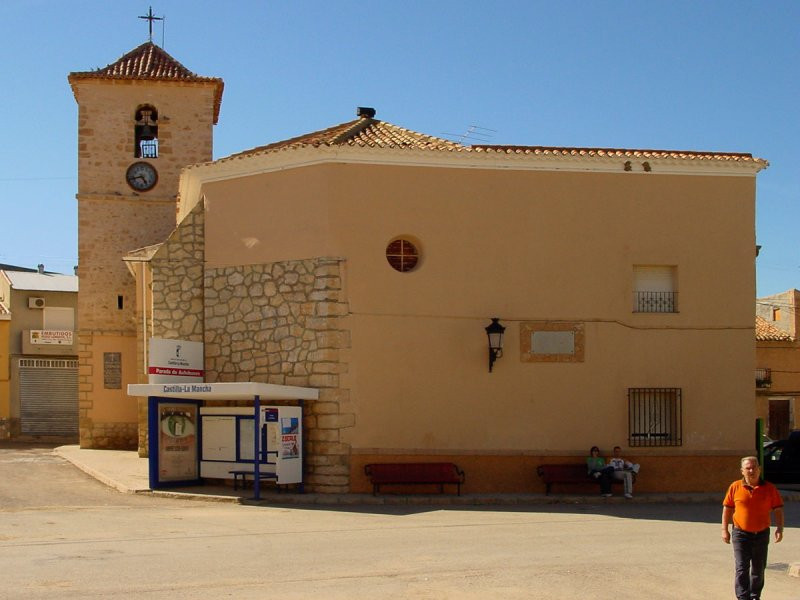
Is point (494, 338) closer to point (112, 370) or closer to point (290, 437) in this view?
point (290, 437)

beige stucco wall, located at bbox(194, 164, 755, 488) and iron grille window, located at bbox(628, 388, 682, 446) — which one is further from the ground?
beige stucco wall, located at bbox(194, 164, 755, 488)

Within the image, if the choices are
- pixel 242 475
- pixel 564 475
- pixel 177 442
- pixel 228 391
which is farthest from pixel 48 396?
pixel 564 475

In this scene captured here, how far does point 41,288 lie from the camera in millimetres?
35875

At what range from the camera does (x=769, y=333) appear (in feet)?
125

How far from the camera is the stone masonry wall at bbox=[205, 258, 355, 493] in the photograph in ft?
58.4

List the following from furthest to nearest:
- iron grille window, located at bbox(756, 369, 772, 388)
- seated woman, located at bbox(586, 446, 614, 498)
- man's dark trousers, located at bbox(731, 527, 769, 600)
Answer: iron grille window, located at bbox(756, 369, 772, 388) < seated woman, located at bbox(586, 446, 614, 498) < man's dark trousers, located at bbox(731, 527, 769, 600)

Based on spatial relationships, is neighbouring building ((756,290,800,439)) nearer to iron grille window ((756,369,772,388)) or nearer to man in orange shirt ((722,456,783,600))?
iron grille window ((756,369,772,388))

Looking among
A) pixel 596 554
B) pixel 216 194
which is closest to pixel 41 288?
pixel 216 194

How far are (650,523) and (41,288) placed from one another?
2657 cm

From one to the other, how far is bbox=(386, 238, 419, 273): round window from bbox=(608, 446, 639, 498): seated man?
4.91 meters

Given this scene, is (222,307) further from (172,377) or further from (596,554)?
(596,554)

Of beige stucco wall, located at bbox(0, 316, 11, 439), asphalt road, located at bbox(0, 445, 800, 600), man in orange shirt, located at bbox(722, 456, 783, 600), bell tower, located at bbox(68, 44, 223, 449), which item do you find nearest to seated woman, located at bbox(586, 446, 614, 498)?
asphalt road, located at bbox(0, 445, 800, 600)

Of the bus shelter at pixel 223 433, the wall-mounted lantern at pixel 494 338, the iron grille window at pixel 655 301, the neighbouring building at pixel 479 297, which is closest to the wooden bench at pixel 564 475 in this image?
the neighbouring building at pixel 479 297

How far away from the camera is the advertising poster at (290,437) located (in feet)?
56.1
